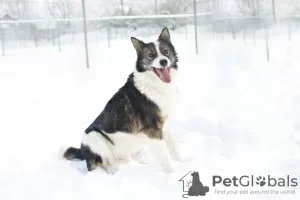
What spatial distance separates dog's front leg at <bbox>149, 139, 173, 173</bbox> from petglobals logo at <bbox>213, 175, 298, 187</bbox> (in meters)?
0.19

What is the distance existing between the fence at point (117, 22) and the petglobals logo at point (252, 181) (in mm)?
475

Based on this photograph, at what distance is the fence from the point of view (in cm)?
165

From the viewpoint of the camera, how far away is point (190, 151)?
1.64m

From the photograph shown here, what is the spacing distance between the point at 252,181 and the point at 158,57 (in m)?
0.59

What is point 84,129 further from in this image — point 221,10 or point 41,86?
point 221,10

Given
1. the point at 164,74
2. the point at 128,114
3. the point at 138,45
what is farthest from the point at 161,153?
the point at 138,45

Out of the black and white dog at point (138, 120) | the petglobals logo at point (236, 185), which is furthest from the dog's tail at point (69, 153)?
the petglobals logo at point (236, 185)

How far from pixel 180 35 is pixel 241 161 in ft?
1.73

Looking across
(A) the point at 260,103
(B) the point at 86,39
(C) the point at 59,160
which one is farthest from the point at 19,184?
(A) the point at 260,103

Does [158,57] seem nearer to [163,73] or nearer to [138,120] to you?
[163,73]

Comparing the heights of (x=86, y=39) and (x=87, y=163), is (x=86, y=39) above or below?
above

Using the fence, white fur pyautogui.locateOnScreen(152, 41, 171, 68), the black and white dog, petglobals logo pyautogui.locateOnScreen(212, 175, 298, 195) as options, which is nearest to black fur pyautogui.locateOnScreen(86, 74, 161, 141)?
the black and white dog

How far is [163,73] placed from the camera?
1532 millimetres

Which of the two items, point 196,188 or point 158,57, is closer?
point 158,57
